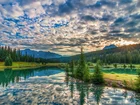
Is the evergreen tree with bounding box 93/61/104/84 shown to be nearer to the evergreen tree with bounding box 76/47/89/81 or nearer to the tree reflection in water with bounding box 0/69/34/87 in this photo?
the evergreen tree with bounding box 76/47/89/81

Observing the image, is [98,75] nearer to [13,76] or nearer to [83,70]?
[83,70]

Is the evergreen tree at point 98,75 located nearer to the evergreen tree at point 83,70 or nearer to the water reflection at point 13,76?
the evergreen tree at point 83,70

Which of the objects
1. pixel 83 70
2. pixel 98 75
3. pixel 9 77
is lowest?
pixel 9 77

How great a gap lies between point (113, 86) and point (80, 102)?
25.8 meters

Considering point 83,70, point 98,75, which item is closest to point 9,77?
point 83,70

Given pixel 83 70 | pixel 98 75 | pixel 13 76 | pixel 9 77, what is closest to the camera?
pixel 98 75

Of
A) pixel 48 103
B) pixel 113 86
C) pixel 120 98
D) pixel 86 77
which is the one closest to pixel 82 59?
pixel 86 77

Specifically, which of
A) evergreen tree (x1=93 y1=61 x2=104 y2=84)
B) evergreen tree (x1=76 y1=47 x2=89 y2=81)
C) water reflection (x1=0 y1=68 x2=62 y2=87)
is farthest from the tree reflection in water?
evergreen tree (x1=93 y1=61 x2=104 y2=84)

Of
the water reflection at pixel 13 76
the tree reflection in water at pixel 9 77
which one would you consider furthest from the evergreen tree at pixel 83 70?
the tree reflection in water at pixel 9 77

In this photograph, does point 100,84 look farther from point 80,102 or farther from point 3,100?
point 3,100

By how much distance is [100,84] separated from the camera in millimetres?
71875

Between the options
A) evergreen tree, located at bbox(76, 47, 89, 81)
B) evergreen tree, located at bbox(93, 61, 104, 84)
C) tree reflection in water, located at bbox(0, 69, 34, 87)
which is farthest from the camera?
evergreen tree, located at bbox(76, 47, 89, 81)

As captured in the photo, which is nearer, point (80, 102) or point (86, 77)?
point (80, 102)

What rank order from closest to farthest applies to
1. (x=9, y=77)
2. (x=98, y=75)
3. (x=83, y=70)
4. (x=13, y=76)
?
(x=98, y=75) → (x=83, y=70) → (x=9, y=77) → (x=13, y=76)
